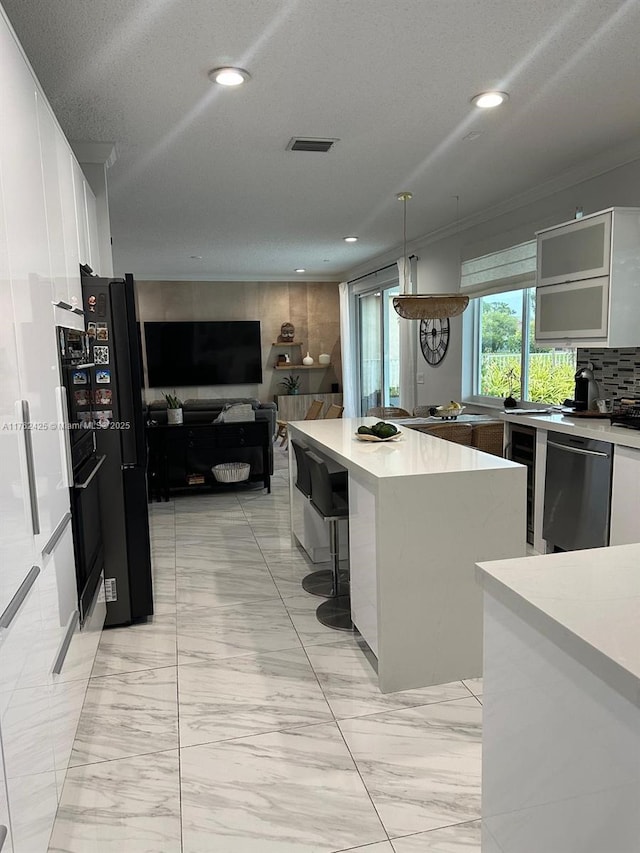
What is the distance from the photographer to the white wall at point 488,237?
3910 mm

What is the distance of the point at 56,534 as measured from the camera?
186 cm

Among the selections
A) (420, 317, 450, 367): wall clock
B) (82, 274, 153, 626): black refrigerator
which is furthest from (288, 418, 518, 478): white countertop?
(420, 317, 450, 367): wall clock

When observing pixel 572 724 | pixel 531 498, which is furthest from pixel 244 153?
pixel 572 724

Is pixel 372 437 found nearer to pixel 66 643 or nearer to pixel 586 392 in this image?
pixel 586 392

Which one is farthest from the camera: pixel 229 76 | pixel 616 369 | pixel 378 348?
pixel 378 348

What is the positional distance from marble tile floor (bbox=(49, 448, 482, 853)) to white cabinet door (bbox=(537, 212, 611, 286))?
2.52 metres

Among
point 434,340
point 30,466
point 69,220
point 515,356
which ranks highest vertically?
point 69,220

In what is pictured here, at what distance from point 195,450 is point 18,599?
4.62 m

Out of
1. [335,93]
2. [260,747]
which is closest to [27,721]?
[260,747]

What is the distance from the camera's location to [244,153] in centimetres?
364

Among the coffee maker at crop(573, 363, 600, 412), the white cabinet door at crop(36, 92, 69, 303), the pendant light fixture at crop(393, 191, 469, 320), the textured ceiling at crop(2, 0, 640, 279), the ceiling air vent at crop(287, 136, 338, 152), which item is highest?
the textured ceiling at crop(2, 0, 640, 279)

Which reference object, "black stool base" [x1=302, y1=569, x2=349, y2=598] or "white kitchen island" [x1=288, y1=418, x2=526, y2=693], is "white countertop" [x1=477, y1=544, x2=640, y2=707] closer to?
"white kitchen island" [x1=288, y1=418, x2=526, y2=693]

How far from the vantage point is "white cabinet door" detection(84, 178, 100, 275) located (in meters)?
3.12

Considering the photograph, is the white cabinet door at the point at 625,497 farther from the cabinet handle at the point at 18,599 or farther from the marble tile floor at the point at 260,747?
the cabinet handle at the point at 18,599
